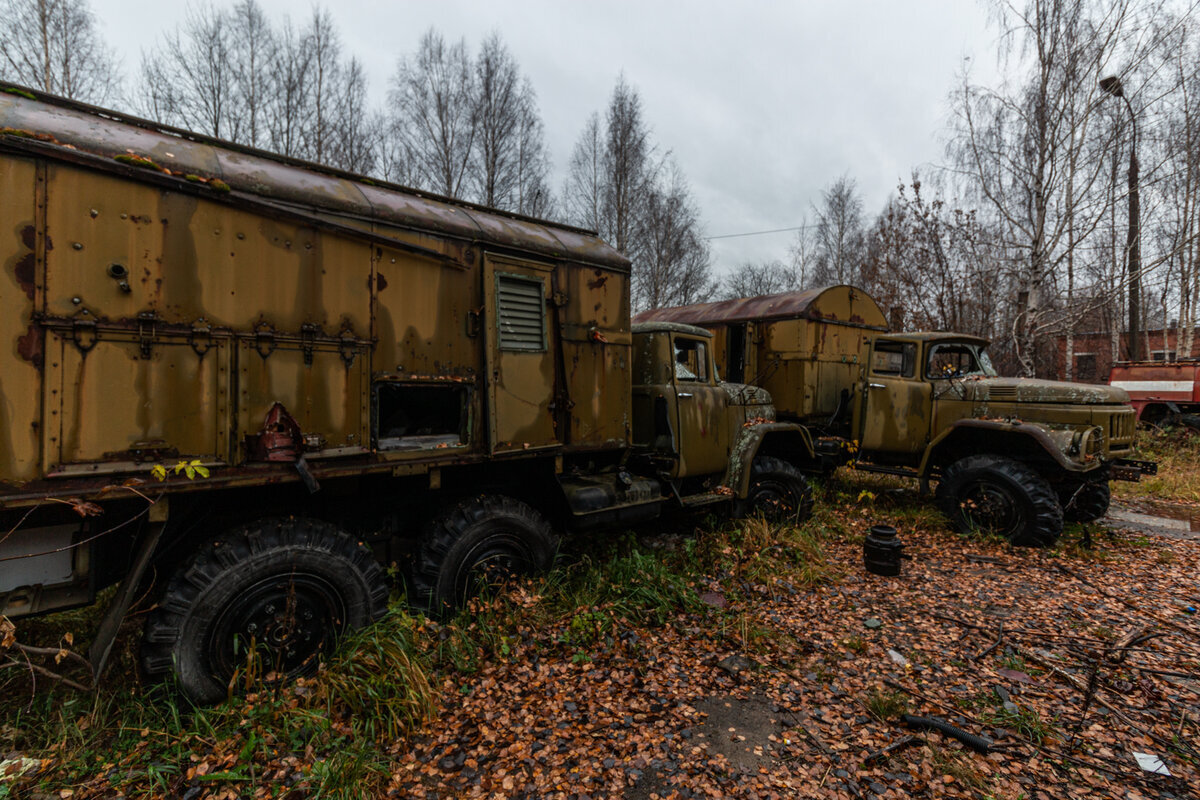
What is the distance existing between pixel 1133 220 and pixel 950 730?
61.2 ft

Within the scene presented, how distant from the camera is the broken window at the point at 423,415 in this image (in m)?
3.83

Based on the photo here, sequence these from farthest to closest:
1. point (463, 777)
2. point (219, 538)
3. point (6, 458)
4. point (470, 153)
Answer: point (470, 153), point (219, 538), point (463, 777), point (6, 458)

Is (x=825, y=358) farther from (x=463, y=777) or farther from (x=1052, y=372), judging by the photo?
(x=1052, y=372)

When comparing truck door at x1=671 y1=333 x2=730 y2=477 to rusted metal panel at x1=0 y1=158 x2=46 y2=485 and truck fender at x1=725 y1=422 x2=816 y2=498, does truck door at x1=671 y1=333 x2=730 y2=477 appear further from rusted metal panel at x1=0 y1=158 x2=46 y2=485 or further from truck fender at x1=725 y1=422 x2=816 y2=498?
rusted metal panel at x1=0 y1=158 x2=46 y2=485

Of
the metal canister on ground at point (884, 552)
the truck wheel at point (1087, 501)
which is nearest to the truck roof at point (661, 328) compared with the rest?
the metal canister on ground at point (884, 552)

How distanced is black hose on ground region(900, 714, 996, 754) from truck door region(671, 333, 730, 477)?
2815 millimetres

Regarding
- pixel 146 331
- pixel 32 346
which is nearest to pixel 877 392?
pixel 146 331

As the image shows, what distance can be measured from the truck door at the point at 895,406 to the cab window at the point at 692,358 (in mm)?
3034

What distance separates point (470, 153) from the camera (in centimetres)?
1548

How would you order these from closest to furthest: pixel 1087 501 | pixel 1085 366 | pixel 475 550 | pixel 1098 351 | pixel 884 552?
pixel 475 550 → pixel 884 552 → pixel 1087 501 → pixel 1098 351 → pixel 1085 366

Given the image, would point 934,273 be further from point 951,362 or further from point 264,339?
point 264,339

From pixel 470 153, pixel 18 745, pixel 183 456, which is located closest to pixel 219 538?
pixel 183 456

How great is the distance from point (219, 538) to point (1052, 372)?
30.5m

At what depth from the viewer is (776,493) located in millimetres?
6617
